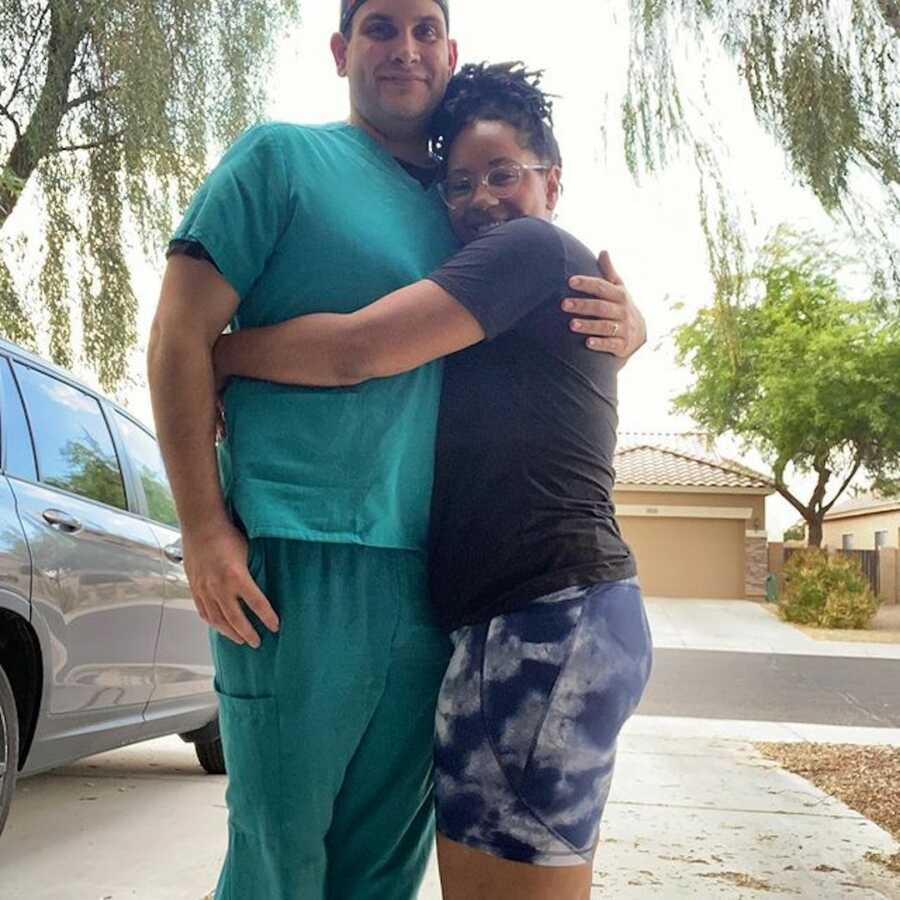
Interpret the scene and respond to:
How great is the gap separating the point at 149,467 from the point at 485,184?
3364 mm

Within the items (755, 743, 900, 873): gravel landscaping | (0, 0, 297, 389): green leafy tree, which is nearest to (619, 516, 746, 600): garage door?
(0, 0, 297, 389): green leafy tree

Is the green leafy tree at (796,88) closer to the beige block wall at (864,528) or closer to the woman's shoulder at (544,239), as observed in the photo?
the woman's shoulder at (544,239)

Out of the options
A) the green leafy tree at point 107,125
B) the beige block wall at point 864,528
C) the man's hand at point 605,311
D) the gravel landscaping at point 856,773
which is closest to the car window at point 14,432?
the man's hand at point 605,311

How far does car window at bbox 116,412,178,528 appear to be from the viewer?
16.2 feet

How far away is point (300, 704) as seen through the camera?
5.71 ft

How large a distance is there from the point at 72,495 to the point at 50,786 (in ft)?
6.35

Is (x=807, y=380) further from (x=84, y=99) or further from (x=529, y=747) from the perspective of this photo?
(x=529, y=747)

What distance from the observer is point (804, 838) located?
16.5 ft

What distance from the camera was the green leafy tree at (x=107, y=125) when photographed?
29.7ft

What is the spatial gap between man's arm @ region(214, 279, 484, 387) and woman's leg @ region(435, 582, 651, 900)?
40 centimetres

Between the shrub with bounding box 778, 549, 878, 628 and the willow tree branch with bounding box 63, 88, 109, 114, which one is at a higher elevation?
the willow tree branch with bounding box 63, 88, 109, 114

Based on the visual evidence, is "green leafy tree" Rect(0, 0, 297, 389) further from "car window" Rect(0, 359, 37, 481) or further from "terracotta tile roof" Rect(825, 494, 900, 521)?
"terracotta tile roof" Rect(825, 494, 900, 521)

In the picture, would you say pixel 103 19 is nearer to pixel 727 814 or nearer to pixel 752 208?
pixel 752 208

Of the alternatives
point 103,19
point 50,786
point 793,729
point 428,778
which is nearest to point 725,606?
point 793,729
